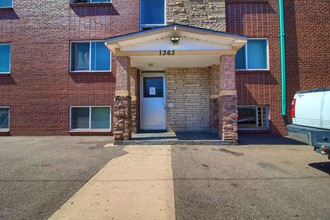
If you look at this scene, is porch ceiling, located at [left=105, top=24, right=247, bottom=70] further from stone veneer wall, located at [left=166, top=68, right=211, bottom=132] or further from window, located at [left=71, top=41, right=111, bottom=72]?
window, located at [left=71, top=41, right=111, bottom=72]

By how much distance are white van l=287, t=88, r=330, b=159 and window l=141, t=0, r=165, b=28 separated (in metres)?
7.18

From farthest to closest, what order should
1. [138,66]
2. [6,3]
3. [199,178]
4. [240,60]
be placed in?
[6,3] → [240,60] → [138,66] → [199,178]

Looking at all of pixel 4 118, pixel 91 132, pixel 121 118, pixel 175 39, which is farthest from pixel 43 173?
pixel 4 118

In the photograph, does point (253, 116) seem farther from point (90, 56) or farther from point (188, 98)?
point (90, 56)

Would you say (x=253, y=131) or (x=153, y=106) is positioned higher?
(x=153, y=106)

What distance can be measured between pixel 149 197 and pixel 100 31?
861 cm

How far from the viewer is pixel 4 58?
997 centimetres

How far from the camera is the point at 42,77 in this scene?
9.68 meters

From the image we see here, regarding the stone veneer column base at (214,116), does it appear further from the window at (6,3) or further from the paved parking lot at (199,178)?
the window at (6,3)

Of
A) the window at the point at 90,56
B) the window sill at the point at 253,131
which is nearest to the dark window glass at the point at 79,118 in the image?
the window at the point at 90,56

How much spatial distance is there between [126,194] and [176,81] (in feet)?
22.9

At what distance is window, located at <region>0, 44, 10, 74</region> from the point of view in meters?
9.92

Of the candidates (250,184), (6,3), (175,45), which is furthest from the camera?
(6,3)

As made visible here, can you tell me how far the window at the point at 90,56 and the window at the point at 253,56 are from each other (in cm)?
619
